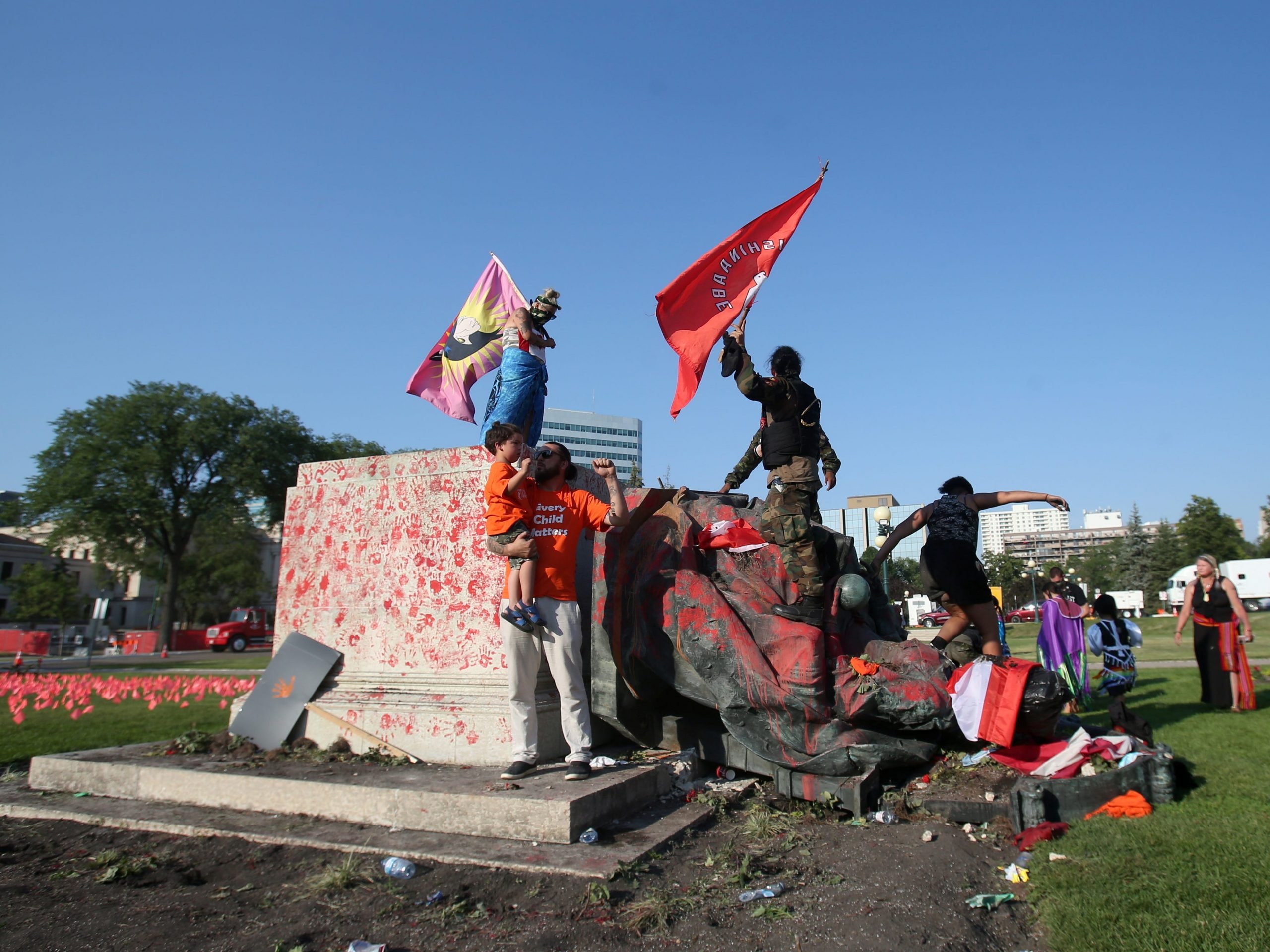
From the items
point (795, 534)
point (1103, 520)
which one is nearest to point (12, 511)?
point (795, 534)

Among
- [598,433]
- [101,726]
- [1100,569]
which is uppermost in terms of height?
[598,433]

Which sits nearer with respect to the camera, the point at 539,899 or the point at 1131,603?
the point at 539,899

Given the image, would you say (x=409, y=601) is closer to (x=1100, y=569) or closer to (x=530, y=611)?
(x=530, y=611)

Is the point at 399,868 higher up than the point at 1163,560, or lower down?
lower down

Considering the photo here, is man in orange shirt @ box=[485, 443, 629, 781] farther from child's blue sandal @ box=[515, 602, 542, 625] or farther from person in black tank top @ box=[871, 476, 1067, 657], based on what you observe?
person in black tank top @ box=[871, 476, 1067, 657]

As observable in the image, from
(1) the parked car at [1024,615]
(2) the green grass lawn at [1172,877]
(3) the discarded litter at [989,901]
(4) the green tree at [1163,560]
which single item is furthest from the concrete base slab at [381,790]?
(4) the green tree at [1163,560]

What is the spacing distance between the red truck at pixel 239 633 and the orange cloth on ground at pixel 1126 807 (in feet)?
127

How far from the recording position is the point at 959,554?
5.36 meters

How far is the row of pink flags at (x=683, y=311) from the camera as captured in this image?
21.6 ft

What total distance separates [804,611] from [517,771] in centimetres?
188

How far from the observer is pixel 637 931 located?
290 centimetres

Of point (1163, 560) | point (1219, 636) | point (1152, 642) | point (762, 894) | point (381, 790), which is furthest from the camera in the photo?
point (1163, 560)

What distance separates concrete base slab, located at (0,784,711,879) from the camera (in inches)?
137

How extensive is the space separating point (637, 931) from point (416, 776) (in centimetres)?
200
